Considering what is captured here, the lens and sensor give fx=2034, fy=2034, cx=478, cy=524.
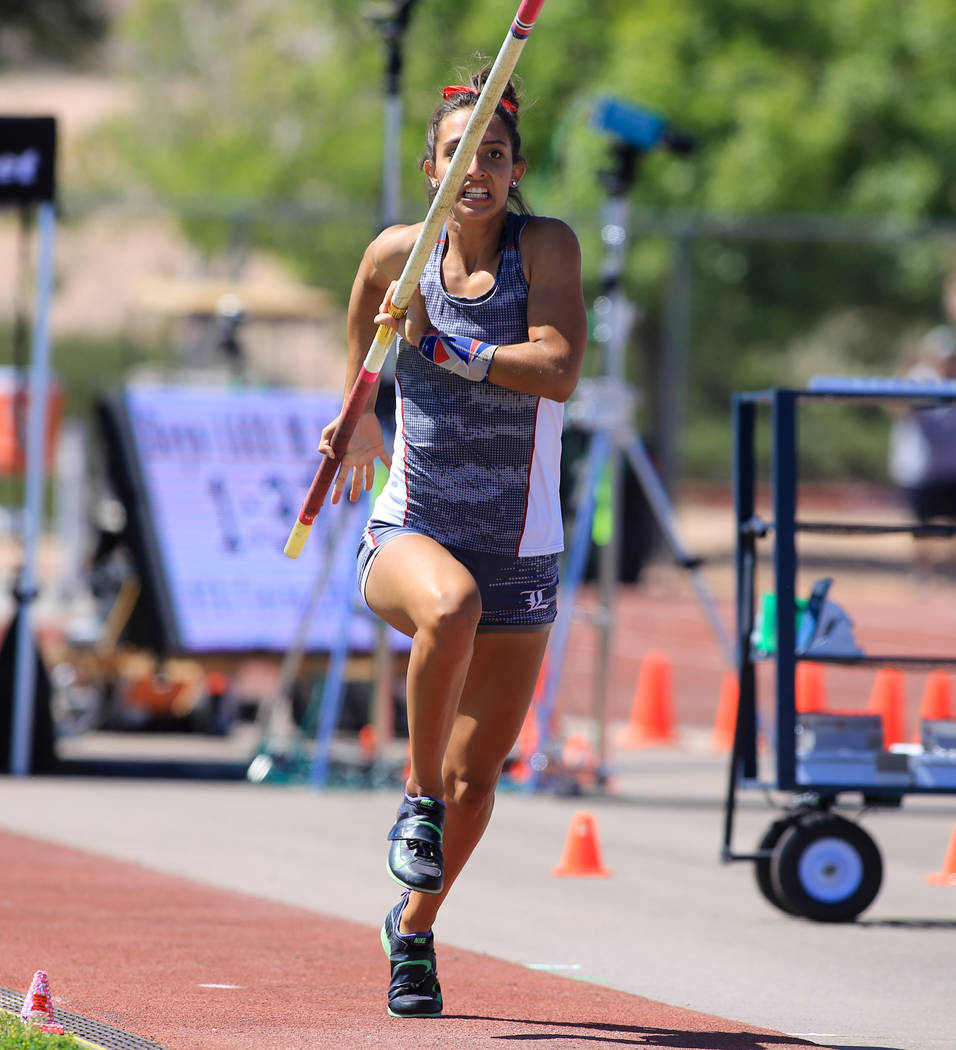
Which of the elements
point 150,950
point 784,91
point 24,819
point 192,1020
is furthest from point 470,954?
point 784,91

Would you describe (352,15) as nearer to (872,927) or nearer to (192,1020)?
(872,927)

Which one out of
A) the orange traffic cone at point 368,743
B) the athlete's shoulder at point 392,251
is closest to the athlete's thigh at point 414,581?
the athlete's shoulder at point 392,251

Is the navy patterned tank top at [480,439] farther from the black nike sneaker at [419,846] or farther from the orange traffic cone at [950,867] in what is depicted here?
the orange traffic cone at [950,867]

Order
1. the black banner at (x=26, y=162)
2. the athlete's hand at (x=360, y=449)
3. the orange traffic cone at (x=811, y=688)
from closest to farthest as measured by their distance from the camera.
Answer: the athlete's hand at (x=360, y=449) < the black banner at (x=26, y=162) < the orange traffic cone at (x=811, y=688)

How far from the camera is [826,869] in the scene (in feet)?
22.9

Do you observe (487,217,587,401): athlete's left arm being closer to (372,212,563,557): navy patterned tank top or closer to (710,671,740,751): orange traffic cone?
(372,212,563,557): navy patterned tank top

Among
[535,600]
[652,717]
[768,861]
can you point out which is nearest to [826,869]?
[768,861]

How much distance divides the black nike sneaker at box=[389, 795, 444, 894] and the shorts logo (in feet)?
1.74

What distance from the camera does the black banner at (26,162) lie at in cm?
1000

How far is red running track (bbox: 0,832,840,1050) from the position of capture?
15.8 ft

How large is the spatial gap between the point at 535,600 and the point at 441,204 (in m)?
0.99

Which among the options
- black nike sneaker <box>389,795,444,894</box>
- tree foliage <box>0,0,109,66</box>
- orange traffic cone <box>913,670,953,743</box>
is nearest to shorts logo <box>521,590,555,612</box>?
black nike sneaker <box>389,795,444,894</box>

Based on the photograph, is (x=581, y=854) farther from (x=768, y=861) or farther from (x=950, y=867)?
(x=950, y=867)

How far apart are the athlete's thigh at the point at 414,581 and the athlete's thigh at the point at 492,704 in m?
0.23
